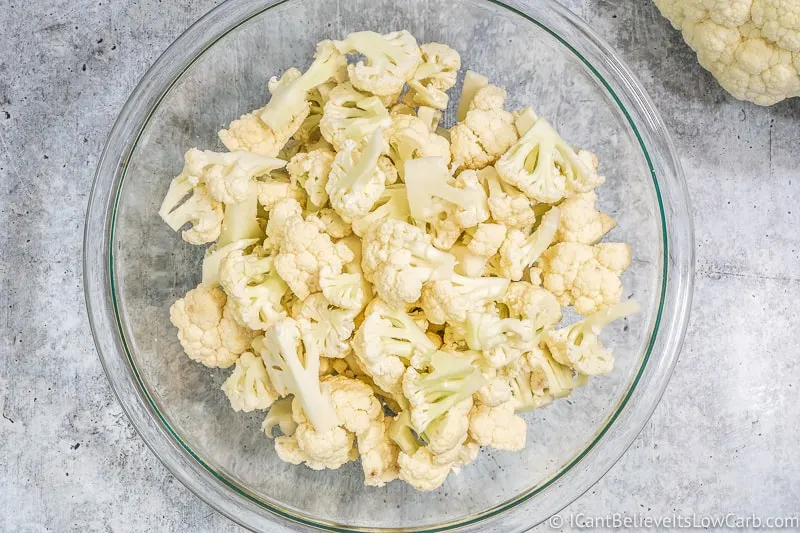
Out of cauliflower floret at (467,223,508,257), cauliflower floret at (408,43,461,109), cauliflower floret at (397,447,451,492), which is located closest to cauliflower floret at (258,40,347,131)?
cauliflower floret at (408,43,461,109)

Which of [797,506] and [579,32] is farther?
[797,506]

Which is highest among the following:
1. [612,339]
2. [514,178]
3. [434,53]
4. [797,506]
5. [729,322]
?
[434,53]

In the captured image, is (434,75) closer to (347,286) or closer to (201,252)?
(347,286)

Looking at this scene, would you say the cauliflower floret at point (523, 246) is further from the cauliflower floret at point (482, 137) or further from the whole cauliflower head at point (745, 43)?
the whole cauliflower head at point (745, 43)

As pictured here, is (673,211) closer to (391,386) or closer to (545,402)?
(545,402)

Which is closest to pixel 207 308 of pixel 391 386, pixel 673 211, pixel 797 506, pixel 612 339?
pixel 391 386

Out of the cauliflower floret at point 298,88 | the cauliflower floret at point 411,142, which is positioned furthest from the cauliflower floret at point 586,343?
the cauliflower floret at point 298,88

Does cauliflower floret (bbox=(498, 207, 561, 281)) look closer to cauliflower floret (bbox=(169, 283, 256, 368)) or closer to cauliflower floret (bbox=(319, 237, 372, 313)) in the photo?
cauliflower floret (bbox=(319, 237, 372, 313))
